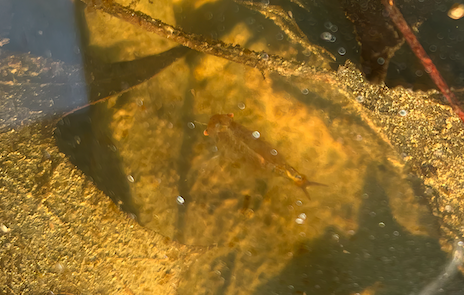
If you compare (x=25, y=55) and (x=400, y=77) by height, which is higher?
(x=400, y=77)

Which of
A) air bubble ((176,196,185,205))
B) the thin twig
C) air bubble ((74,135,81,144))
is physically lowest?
air bubble ((176,196,185,205))

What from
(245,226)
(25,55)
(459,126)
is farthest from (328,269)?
A: (25,55)

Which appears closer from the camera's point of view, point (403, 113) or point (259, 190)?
point (403, 113)

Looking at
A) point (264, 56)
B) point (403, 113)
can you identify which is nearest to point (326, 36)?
point (264, 56)

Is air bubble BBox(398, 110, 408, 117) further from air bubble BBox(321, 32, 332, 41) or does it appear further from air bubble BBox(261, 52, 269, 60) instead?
air bubble BBox(261, 52, 269, 60)

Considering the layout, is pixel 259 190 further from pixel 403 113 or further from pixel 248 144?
pixel 403 113

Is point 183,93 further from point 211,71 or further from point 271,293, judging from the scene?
point 271,293

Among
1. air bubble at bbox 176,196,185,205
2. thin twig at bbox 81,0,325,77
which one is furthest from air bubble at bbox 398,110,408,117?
air bubble at bbox 176,196,185,205
